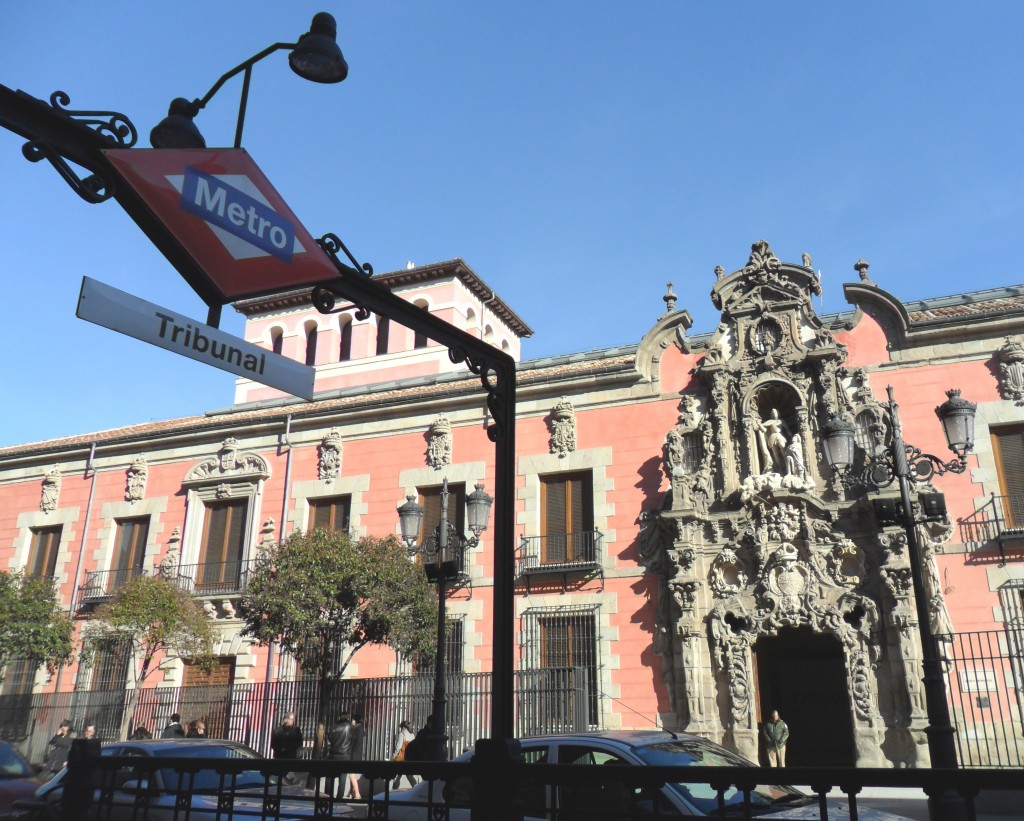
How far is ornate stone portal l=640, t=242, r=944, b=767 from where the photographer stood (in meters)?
14.2

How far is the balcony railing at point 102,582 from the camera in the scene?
2088 centimetres

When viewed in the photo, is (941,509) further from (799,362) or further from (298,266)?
(298,266)

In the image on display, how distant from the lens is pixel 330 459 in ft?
66.5

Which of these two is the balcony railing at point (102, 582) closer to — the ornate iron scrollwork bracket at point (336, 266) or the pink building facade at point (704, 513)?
the pink building facade at point (704, 513)

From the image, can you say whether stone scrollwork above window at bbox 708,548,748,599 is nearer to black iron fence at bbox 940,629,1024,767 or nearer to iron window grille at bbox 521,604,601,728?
iron window grille at bbox 521,604,601,728

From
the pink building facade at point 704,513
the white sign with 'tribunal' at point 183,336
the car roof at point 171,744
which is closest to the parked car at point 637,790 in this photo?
the white sign with 'tribunal' at point 183,336

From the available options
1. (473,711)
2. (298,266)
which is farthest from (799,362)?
(298,266)

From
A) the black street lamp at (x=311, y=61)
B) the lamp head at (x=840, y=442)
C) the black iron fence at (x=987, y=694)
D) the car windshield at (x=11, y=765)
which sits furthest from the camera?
the black iron fence at (x=987, y=694)

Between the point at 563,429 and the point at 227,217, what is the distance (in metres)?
13.9

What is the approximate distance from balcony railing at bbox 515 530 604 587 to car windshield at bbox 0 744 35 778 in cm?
913

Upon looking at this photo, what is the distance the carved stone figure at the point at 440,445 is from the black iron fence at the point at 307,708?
15.4ft

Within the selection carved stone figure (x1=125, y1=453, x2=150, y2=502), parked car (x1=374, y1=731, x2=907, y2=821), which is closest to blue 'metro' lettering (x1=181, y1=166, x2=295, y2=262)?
parked car (x1=374, y1=731, x2=907, y2=821)

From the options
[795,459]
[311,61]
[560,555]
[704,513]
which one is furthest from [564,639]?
[311,61]

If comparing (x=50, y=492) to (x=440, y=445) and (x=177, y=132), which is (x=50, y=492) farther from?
(x=177, y=132)
